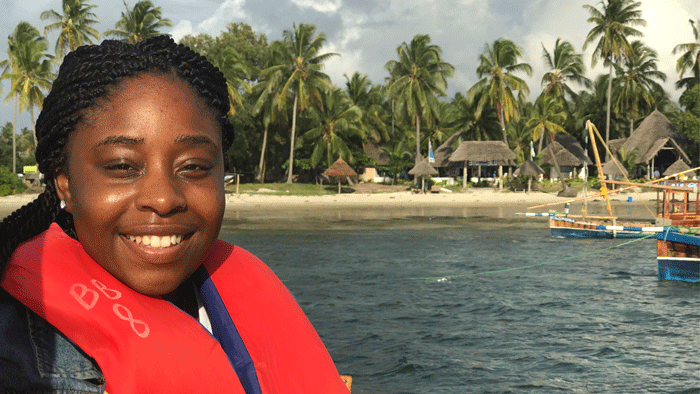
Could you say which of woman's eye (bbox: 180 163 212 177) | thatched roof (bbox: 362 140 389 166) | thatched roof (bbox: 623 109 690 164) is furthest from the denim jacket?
thatched roof (bbox: 623 109 690 164)

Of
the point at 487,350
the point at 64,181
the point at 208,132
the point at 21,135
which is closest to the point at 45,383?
the point at 64,181

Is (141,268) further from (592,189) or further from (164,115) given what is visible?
(592,189)

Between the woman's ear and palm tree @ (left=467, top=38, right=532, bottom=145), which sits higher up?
palm tree @ (left=467, top=38, right=532, bottom=145)

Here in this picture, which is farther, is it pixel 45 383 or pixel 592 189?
pixel 592 189

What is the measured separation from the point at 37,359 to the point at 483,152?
157 feet

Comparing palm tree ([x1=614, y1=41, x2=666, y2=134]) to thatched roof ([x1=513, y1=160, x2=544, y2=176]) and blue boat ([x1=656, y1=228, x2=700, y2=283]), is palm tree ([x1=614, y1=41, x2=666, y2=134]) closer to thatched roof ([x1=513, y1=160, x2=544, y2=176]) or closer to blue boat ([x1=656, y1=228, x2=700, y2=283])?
thatched roof ([x1=513, y1=160, x2=544, y2=176])

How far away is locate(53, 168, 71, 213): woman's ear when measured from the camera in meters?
1.48

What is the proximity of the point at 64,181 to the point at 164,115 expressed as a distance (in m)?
0.31

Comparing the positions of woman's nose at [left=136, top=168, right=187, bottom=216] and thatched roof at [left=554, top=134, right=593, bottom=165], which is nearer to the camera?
woman's nose at [left=136, top=168, right=187, bottom=216]

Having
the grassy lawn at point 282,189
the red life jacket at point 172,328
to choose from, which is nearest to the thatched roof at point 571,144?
the grassy lawn at point 282,189

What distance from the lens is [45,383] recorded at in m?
1.15

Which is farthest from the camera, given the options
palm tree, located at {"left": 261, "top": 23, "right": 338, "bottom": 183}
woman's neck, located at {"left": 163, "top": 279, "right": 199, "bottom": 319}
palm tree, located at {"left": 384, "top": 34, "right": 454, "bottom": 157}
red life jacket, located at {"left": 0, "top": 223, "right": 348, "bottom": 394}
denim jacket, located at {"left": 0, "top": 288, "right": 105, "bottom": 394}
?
palm tree, located at {"left": 384, "top": 34, "right": 454, "bottom": 157}

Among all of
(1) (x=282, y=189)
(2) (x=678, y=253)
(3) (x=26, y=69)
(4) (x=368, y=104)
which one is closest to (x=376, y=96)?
(4) (x=368, y=104)

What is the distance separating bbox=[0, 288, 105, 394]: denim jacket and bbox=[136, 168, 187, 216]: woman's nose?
0.31 m
